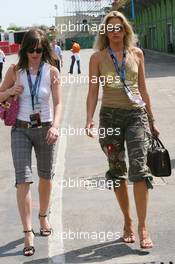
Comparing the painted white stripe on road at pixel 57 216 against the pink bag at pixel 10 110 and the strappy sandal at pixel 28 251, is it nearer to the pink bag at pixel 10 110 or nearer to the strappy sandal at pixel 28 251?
the strappy sandal at pixel 28 251

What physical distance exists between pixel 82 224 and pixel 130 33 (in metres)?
1.88

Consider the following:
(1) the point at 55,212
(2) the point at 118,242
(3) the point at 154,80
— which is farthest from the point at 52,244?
(3) the point at 154,80

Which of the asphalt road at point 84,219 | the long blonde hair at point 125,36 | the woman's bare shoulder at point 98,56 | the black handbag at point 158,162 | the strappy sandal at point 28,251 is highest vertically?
the long blonde hair at point 125,36

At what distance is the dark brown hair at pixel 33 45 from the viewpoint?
509 centimetres

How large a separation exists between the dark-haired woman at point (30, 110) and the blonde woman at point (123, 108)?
36cm

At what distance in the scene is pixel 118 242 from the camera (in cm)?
520

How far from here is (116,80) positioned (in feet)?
16.4

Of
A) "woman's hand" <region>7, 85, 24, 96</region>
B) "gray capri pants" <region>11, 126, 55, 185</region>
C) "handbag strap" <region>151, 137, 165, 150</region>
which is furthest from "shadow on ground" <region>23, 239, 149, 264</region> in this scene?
"woman's hand" <region>7, 85, 24, 96</region>

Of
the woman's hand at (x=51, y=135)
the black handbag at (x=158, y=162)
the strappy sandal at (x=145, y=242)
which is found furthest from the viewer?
the black handbag at (x=158, y=162)

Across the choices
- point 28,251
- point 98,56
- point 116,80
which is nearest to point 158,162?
point 116,80

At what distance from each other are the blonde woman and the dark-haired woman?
362mm

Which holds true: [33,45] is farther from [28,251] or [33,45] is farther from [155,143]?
[28,251]

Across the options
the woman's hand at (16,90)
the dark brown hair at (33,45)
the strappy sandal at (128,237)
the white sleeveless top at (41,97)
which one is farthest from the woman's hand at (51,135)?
the strappy sandal at (128,237)

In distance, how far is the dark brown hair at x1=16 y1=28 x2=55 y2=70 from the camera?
16.7 ft
